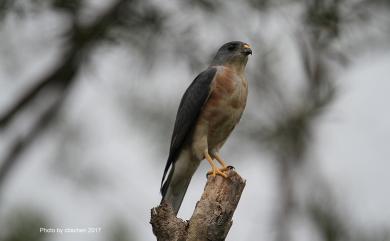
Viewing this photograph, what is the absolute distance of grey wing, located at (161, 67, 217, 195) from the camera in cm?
641

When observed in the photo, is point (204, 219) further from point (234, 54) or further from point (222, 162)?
point (234, 54)

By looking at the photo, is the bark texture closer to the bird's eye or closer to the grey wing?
the grey wing

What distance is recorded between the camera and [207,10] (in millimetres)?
7328

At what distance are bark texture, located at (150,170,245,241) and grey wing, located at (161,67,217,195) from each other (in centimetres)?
122

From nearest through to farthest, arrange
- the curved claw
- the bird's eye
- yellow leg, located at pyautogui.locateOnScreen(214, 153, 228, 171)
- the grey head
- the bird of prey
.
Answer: the curved claw → yellow leg, located at pyautogui.locateOnScreen(214, 153, 228, 171) → the bird of prey → the grey head → the bird's eye

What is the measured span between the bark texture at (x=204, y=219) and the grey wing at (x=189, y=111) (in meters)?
1.22

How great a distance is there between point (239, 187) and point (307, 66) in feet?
5.32

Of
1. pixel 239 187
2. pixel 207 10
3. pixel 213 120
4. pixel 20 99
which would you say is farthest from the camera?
pixel 207 10

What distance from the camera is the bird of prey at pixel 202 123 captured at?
Answer: 638 cm

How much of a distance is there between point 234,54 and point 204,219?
2177mm

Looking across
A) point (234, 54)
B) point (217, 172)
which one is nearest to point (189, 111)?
point (234, 54)

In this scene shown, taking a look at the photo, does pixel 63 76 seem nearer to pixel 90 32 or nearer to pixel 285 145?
pixel 90 32

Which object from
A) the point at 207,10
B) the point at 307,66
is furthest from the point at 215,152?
the point at 207,10

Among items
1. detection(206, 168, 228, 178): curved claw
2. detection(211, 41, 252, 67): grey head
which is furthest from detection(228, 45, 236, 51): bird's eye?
detection(206, 168, 228, 178): curved claw
